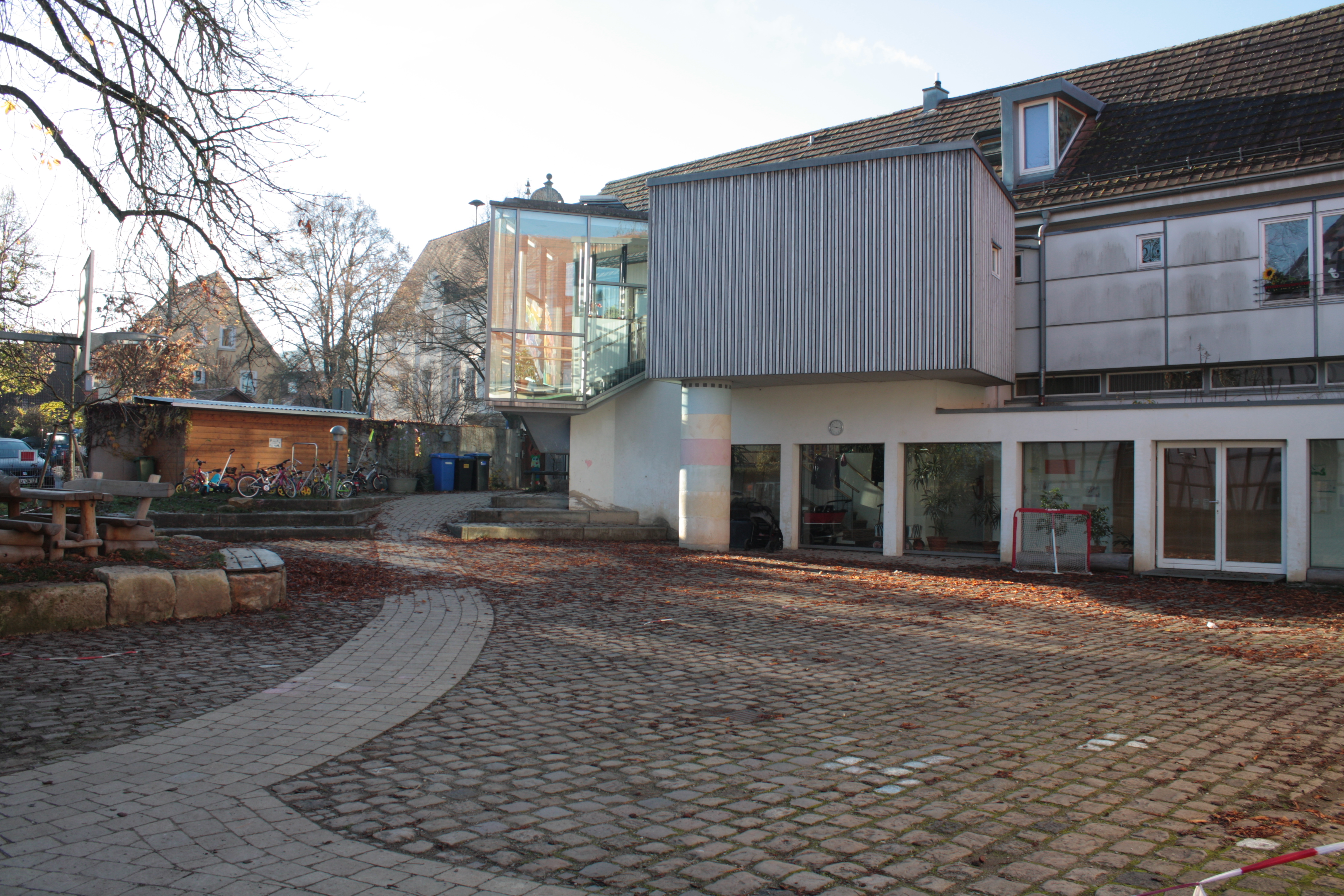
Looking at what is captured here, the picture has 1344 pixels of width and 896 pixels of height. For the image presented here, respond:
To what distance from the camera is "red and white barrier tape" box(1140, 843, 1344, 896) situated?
308 cm

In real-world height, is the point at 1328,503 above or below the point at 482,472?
below

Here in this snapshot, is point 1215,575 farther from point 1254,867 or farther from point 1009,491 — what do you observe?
point 1254,867

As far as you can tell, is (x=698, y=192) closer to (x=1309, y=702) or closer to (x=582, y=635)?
(x=582, y=635)

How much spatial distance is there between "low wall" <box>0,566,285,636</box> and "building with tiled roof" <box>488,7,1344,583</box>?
32.1 ft

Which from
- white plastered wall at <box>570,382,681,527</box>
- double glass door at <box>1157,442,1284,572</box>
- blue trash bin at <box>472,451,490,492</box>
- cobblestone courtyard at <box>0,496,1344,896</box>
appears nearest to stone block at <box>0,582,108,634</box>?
cobblestone courtyard at <box>0,496,1344,896</box>

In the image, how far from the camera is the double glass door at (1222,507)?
14.3 metres

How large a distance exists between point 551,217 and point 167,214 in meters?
10.4

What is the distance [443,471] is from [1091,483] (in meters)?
21.0

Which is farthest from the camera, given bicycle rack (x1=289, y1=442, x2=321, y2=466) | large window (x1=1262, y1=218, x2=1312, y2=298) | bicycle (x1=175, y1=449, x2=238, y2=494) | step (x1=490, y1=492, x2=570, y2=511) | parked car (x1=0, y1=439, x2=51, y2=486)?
parked car (x1=0, y1=439, x2=51, y2=486)

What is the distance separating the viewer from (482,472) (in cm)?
3144

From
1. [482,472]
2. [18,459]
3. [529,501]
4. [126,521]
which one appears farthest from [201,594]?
[18,459]

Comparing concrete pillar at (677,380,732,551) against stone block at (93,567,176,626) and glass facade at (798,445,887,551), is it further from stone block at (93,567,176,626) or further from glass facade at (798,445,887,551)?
stone block at (93,567,176,626)

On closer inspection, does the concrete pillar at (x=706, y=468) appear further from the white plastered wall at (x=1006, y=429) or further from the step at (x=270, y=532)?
the step at (x=270, y=532)

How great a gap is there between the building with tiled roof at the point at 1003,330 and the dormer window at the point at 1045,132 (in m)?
0.06
